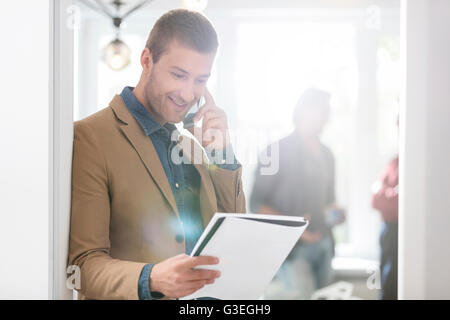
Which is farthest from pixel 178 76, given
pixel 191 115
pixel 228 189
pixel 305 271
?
pixel 305 271

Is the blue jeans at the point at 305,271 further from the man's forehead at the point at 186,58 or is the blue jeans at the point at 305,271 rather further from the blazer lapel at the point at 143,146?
the man's forehead at the point at 186,58

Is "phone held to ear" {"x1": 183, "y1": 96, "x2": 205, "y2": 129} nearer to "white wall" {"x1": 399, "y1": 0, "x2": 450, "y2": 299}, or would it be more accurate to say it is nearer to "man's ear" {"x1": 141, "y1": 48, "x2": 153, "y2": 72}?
"man's ear" {"x1": 141, "y1": 48, "x2": 153, "y2": 72}

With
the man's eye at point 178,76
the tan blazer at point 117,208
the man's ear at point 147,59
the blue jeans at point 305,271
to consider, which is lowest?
the blue jeans at point 305,271

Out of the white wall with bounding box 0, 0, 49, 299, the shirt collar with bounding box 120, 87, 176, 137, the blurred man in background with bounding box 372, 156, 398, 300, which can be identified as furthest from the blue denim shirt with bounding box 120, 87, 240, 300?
the blurred man in background with bounding box 372, 156, 398, 300

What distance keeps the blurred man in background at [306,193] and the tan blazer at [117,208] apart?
0.72 ft

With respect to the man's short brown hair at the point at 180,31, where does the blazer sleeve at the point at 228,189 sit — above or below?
below

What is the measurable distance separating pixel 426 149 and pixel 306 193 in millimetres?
401

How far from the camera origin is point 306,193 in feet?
4.76

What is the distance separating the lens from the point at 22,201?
1.44 meters

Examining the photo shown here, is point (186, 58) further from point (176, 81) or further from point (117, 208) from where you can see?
point (117, 208)

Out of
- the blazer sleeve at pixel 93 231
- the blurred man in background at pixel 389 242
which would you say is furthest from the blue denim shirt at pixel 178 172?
the blurred man in background at pixel 389 242

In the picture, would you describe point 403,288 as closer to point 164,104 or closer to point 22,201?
point 164,104

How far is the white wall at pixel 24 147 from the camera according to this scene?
4.66 feet

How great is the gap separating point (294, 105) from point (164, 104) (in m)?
0.41
